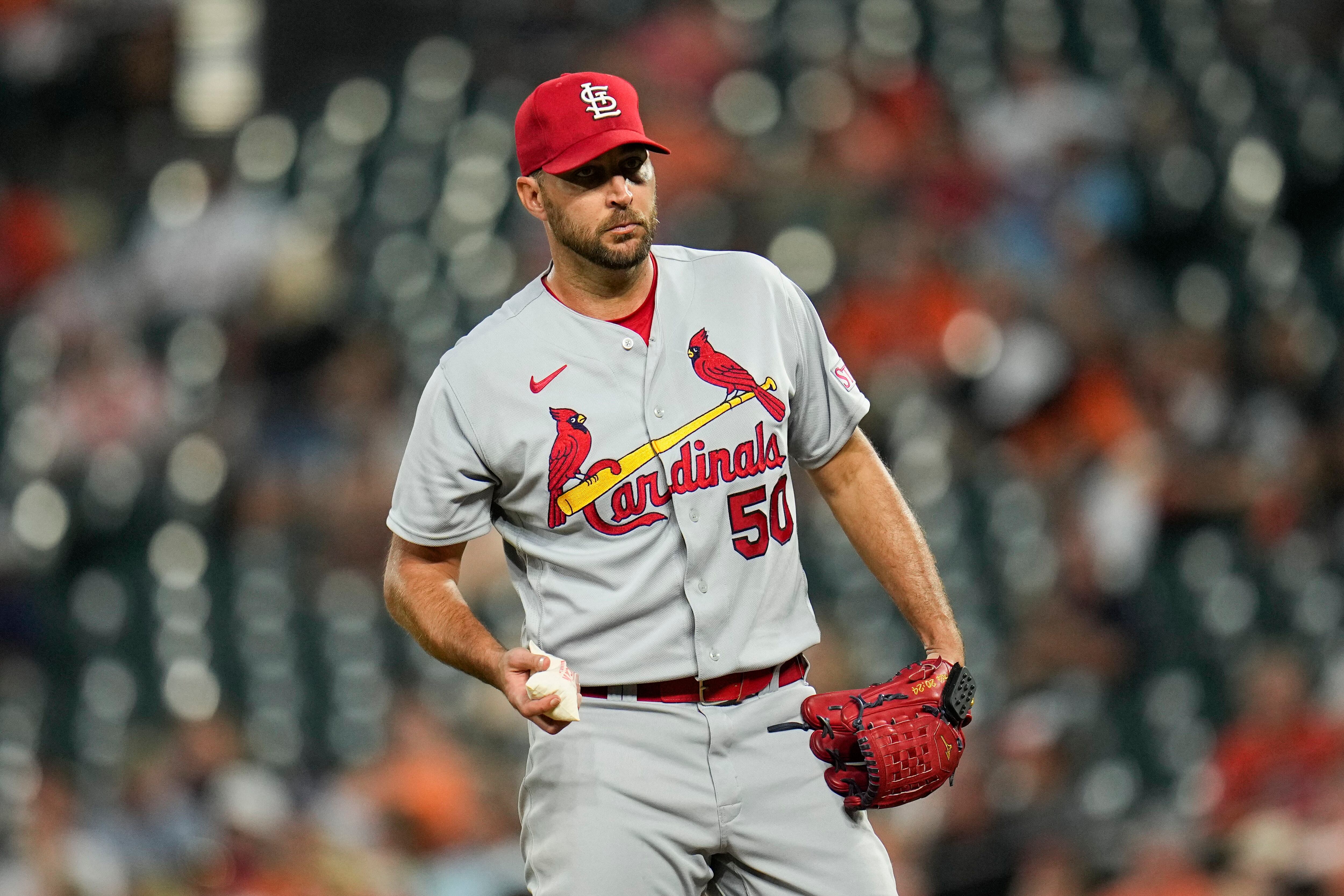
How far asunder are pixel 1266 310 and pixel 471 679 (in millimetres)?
3407

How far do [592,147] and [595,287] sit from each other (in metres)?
0.24

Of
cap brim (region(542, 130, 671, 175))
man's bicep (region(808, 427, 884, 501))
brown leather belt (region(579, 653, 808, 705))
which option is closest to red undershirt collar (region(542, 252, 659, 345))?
cap brim (region(542, 130, 671, 175))

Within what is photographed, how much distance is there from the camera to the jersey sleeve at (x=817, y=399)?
2.78 meters

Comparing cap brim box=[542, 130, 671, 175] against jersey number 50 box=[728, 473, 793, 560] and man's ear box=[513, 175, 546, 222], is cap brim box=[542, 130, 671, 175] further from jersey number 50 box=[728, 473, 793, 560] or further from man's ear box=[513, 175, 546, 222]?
jersey number 50 box=[728, 473, 793, 560]

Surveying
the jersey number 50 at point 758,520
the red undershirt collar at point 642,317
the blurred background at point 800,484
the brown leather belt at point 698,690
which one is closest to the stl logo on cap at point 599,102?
the red undershirt collar at point 642,317

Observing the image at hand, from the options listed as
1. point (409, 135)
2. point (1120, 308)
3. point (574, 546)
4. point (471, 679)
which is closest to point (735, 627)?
point (574, 546)

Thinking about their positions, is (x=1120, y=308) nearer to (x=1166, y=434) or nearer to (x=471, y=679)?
(x=1166, y=434)

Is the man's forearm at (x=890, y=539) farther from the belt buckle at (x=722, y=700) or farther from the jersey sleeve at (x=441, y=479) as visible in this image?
the jersey sleeve at (x=441, y=479)

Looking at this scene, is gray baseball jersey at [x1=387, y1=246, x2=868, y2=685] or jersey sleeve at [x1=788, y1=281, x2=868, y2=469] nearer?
gray baseball jersey at [x1=387, y1=246, x2=868, y2=685]

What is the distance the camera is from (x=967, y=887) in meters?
5.25

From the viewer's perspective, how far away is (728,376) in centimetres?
268

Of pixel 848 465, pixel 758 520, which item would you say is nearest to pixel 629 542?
pixel 758 520

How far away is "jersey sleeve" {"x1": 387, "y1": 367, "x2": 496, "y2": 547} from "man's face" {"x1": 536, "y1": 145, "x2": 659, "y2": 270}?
0.96ft

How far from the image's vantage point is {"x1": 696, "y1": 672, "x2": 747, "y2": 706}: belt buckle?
2.62 meters
